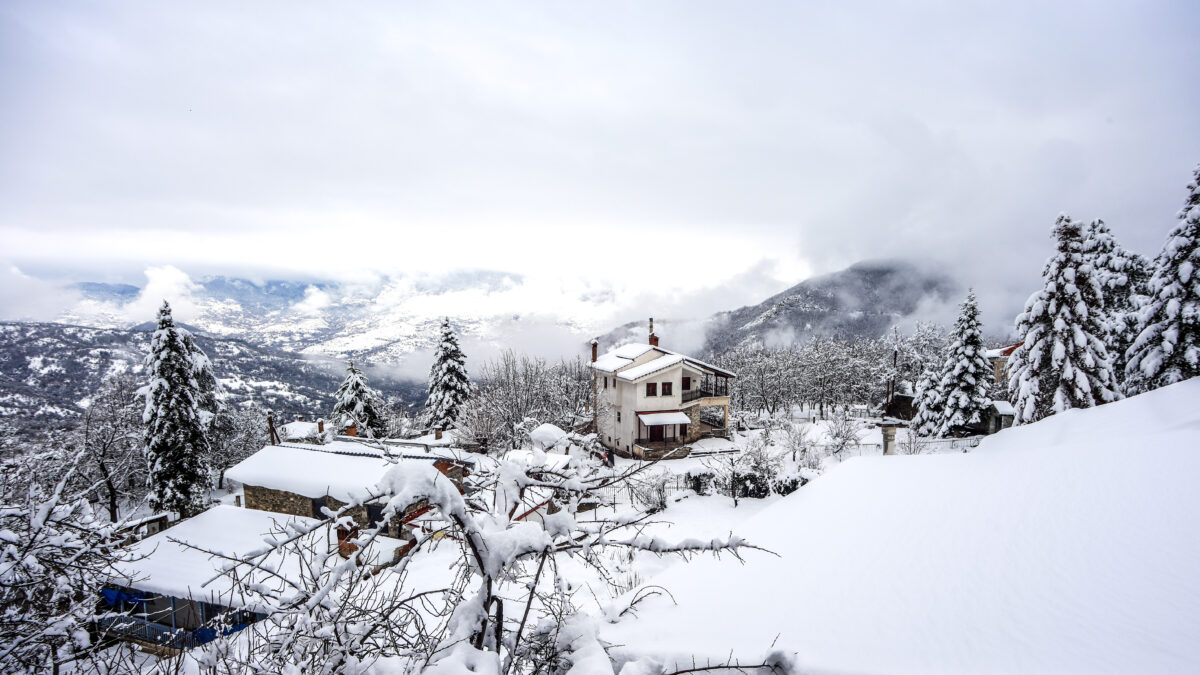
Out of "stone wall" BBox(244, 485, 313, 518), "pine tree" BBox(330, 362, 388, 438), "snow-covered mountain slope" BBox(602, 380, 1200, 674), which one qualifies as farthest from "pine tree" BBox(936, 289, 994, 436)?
"pine tree" BBox(330, 362, 388, 438)

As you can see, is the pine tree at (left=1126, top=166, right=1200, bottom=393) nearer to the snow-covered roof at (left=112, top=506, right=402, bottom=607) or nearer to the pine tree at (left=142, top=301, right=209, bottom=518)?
the snow-covered roof at (left=112, top=506, right=402, bottom=607)

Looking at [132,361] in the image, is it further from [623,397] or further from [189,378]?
[623,397]

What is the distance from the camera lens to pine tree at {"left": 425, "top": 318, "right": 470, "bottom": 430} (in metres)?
33.1

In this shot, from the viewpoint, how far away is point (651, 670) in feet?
10.1

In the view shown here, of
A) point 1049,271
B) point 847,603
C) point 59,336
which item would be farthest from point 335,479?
point 59,336

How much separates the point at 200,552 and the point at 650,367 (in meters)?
24.5

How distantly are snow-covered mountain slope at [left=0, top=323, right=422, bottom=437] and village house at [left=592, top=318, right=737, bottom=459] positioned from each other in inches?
2866

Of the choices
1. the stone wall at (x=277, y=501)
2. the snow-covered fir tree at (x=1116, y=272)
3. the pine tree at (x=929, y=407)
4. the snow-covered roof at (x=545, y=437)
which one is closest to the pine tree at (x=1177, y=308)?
the snow-covered fir tree at (x=1116, y=272)

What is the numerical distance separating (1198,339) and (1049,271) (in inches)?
170

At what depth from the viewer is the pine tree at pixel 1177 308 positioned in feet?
48.3

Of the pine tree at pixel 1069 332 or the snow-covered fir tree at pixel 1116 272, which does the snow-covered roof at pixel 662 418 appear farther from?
the snow-covered fir tree at pixel 1116 272

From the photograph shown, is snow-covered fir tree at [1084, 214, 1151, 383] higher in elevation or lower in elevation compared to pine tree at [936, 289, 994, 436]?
higher

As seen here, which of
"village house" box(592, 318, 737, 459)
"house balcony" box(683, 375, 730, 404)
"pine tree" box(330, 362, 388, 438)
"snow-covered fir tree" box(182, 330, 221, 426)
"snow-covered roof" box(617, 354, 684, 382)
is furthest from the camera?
"house balcony" box(683, 375, 730, 404)

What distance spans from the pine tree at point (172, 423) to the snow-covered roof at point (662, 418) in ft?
76.0
